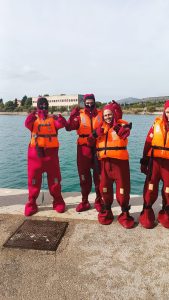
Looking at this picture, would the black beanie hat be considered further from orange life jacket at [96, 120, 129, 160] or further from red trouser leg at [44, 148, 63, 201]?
orange life jacket at [96, 120, 129, 160]

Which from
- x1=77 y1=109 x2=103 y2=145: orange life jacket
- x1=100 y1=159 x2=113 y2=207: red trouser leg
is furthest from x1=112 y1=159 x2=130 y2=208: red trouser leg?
x1=77 y1=109 x2=103 y2=145: orange life jacket

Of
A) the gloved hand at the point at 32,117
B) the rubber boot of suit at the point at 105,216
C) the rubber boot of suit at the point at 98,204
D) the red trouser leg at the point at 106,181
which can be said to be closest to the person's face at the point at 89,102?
the gloved hand at the point at 32,117

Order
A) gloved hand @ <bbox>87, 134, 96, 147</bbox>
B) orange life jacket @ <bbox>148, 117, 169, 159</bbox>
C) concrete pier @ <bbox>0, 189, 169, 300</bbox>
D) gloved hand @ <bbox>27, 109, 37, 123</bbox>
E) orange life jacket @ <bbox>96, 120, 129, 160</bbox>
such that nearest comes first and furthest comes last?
1. concrete pier @ <bbox>0, 189, 169, 300</bbox>
2. orange life jacket @ <bbox>148, 117, 169, 159</bbox>
3. orange life jacket @ <bbox>96, 120, 129, 160</bbox>
4. gloved hand @ <bbox>87, 134, 96, 147</bbox>
5. gloved hand @ <bbox>27, 109, 37, 123</bbox>

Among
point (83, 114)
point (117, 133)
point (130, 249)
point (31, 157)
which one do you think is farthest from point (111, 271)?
point (83, 114)

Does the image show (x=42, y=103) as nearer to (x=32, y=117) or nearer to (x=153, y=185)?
(x=32, y=117)

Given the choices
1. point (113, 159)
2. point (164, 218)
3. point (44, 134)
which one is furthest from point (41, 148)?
point (164, 218)

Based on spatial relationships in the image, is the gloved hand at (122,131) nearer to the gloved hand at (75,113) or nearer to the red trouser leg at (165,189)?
the red trouser leg at (165,189)

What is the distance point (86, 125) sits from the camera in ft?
14.2

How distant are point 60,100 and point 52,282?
361 ft

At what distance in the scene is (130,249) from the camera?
3.29 m

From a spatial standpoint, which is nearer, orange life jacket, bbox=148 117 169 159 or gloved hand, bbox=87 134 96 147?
orange life jacket, bbox=148 117 169 159

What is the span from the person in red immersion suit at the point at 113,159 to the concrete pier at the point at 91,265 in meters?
0.19

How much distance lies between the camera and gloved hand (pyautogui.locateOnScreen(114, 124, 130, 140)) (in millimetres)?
3742

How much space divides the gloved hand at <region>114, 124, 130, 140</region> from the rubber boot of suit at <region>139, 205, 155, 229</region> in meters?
1.11
